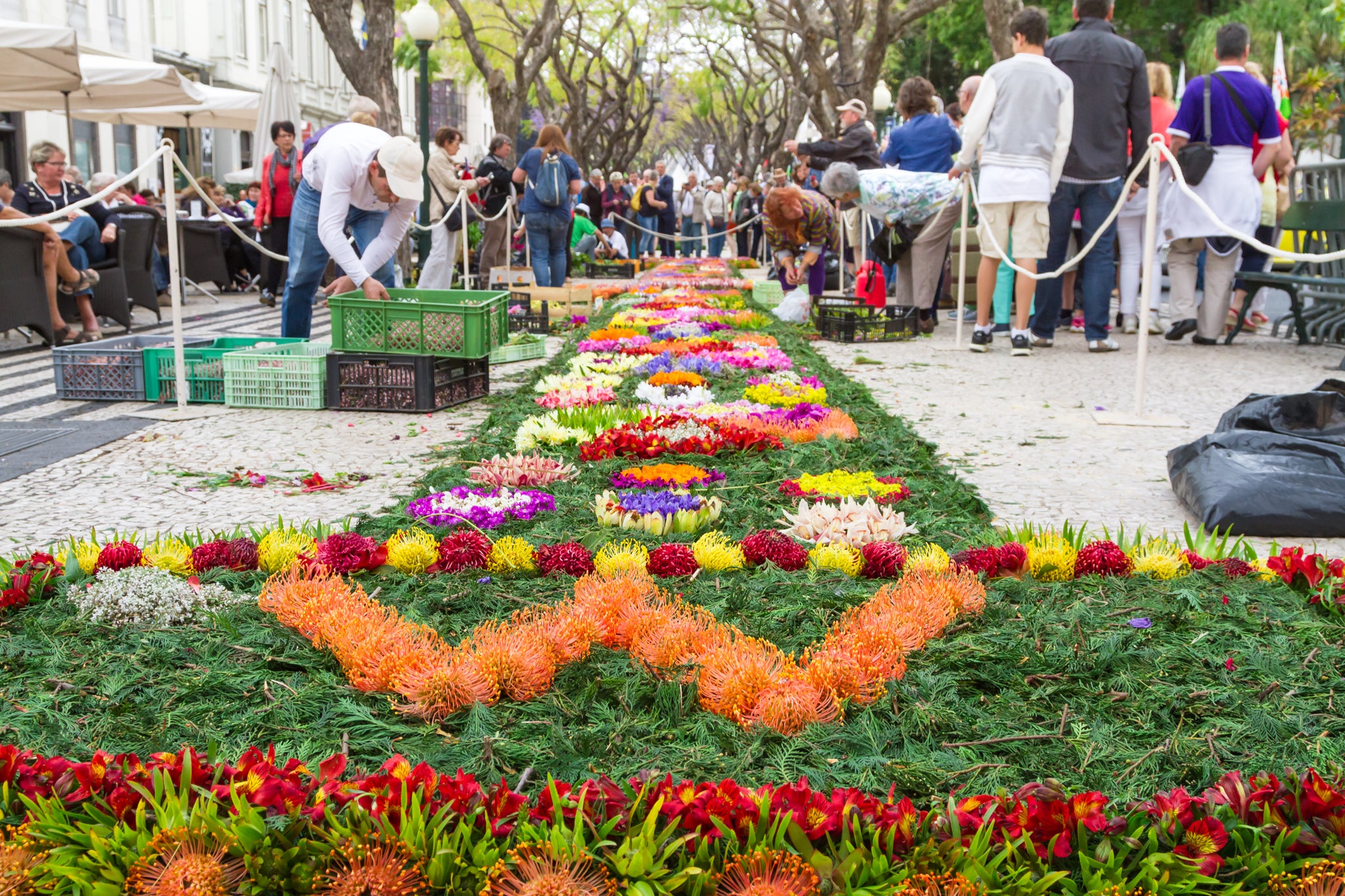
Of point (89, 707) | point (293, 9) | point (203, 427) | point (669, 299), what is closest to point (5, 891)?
point (89, 707)

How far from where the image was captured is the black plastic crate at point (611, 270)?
900 inches

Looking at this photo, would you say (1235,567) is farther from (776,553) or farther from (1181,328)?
(1181,328)

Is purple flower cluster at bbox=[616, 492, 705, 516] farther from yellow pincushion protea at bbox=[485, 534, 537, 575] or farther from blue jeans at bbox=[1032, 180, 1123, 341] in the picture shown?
blue jeans at bbox=[1032, 180, 1123, 341]

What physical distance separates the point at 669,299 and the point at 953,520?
9124mm

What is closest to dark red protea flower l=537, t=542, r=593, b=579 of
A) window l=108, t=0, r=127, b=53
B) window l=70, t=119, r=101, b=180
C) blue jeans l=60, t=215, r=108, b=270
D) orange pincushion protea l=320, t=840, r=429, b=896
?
orange pincushion protea l=320, t=840, r=429, b=896

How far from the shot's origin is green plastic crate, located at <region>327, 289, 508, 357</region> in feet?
24.1

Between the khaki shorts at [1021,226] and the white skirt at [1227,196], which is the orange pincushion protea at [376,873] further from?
the white skirt at [1227,196]

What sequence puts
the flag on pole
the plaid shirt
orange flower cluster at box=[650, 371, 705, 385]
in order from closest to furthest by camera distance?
orange flower cluster at box=[650, 371, 705, 385], the plaid shirt, the flag on pole

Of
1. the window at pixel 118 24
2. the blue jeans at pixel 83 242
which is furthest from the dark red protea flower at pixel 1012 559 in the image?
the window at pixel 118 24

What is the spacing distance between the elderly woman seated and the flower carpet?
6.85m

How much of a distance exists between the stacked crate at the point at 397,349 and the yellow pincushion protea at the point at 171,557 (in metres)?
3.49

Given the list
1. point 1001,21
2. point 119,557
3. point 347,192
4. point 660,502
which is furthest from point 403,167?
A: point 1001,21

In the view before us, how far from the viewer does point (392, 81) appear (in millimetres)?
16938

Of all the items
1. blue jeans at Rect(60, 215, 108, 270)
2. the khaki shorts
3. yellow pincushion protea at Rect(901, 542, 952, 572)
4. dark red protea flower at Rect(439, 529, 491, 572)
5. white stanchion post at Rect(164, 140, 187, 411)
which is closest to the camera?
yellow pincushion protea at Rect(901, 542, 952, 572)
